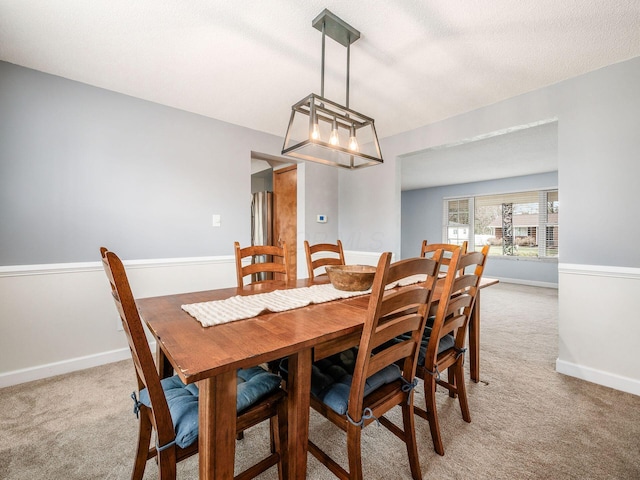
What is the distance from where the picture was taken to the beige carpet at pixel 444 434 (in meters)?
1.34

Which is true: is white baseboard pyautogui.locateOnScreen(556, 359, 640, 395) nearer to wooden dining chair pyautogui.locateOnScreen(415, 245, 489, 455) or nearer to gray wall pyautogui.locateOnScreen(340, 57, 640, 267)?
gray wall pyautogui.locateOnScreen(340, 57, 640, 267)

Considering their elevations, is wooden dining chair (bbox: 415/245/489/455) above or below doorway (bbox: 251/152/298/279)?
below

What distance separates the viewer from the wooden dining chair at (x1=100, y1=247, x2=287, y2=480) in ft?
2.77

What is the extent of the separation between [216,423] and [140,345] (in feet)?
1.07

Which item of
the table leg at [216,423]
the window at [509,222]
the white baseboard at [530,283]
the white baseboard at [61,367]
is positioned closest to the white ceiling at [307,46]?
the table leg at [216,423]

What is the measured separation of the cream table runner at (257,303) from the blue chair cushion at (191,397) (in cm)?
27

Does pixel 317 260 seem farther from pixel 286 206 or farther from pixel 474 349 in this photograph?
pixel 286 206

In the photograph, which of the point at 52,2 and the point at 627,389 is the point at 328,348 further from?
the point at 627,389

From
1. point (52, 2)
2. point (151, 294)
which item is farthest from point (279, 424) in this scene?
point (52, 2)

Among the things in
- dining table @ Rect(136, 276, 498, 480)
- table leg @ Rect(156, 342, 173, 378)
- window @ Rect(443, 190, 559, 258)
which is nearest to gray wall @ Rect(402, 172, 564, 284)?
window @ Rect(443, 190, 559, 258)

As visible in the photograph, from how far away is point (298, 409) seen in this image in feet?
3.48

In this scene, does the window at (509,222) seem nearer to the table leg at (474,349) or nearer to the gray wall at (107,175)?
the table leg at (474,349)

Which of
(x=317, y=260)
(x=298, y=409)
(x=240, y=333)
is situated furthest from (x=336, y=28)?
(x=298, y=409)

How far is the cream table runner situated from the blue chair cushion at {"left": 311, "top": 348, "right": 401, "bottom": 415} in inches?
12.2
